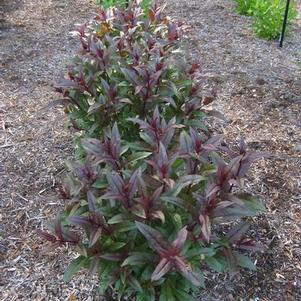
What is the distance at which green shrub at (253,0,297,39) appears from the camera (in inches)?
183

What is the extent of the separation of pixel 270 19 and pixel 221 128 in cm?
198

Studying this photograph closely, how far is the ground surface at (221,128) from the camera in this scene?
222 cm

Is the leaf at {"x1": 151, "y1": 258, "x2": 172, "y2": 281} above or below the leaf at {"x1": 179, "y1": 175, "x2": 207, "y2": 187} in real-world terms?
below

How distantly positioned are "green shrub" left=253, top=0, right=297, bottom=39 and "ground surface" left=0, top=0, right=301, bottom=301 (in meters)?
0.11

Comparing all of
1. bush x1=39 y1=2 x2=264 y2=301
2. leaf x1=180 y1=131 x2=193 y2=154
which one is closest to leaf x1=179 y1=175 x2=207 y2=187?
bush x1=39 y1=2 x2=264 y2=301

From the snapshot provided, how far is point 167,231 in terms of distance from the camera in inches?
71.0

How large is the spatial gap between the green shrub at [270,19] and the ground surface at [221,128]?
4.5 inches

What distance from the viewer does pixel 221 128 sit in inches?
131

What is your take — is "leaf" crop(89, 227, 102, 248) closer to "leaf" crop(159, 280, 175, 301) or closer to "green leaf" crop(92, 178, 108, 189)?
"green leaf" crop(92, 178, 108, 189)

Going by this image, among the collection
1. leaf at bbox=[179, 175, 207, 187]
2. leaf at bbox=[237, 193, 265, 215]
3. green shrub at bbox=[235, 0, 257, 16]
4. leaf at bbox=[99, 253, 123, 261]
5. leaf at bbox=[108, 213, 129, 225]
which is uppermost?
leaf at bbox=[179, 175, 207, 187]

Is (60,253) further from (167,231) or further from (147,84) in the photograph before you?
(147,84)

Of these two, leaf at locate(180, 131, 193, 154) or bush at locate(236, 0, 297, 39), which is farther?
bush at locate(236, 0, 297, 39)

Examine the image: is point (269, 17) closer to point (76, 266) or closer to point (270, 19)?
point (270, 19)

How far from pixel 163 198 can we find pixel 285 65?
294cm
